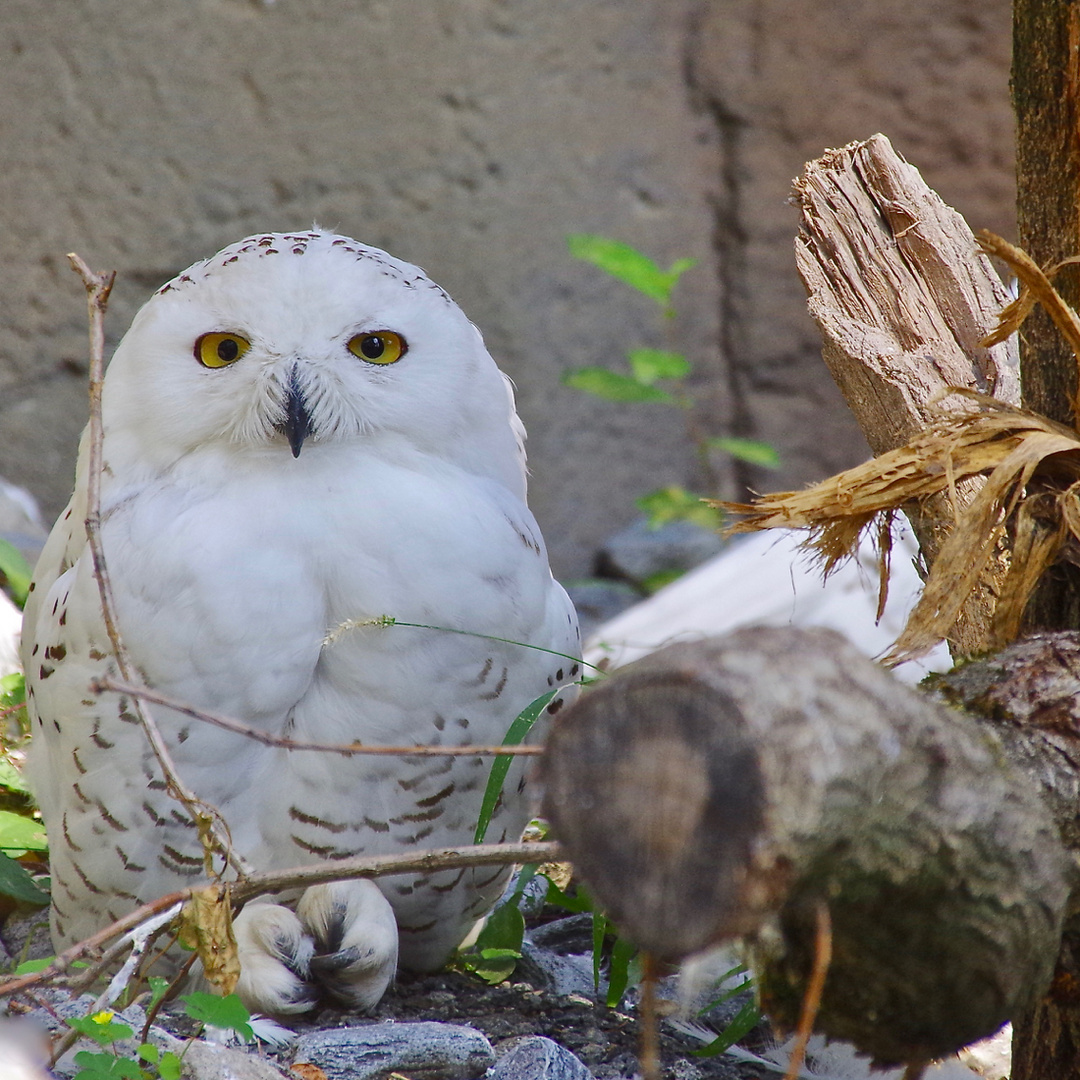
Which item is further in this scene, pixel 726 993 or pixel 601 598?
pixel 601 598

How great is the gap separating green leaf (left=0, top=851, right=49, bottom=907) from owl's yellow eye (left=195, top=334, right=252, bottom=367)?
933mm

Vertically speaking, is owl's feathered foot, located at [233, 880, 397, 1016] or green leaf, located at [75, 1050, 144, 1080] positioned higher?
green leaf, located at [75, 1050, 144, 1080]

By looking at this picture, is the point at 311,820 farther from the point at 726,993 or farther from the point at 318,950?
the point at 726,993

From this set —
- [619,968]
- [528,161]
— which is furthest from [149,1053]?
[528,161]

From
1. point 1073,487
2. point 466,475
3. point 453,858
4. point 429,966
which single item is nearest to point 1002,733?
point 1073,487

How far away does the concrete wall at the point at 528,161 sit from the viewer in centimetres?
471

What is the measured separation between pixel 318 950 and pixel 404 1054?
271 millimetres

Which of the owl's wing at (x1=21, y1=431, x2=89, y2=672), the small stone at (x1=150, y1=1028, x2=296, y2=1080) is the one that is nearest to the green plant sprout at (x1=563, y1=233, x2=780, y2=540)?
the owl's wing at (x1=21, y1=431, x2=89, y2=672)

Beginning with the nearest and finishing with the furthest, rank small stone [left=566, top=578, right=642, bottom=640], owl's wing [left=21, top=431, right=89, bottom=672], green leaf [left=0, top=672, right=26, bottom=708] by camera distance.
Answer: owl's wing [left=21, top=431, right=89, bottom=672] < green leaf [left=0, top=672, right=26, bottom=708] < small stone [left=566, top=578, right=642, bottom=640]

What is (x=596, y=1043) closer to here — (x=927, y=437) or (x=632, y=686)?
(x=927, y=437)

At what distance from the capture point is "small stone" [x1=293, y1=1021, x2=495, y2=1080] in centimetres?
151

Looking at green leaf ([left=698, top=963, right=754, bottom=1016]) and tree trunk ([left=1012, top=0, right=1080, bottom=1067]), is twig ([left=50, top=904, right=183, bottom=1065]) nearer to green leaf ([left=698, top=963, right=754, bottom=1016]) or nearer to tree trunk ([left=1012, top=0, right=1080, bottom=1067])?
→ green leaf ([left=698, top=963, right=754, bottom=1016])

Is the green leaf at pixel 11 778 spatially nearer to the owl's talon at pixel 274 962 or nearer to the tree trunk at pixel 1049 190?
the owl's talon at pixel 274 962

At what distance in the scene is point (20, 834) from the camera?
7.70ft
